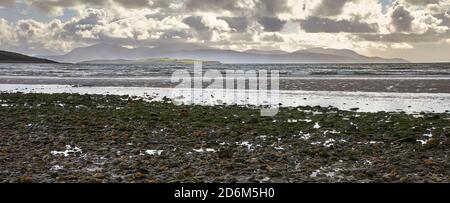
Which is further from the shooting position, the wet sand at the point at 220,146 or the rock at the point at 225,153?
the rock at the point at 225,153

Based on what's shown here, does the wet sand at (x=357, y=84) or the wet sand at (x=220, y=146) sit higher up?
the wet sand at (x=357, y=84)

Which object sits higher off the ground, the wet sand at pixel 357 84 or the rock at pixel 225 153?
the wet sand at pixel 357 84

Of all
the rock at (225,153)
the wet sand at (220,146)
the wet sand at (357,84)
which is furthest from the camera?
the wet sand at (357,84)

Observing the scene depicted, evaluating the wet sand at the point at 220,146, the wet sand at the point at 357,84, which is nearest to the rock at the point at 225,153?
the wet sand at the point at 220,146

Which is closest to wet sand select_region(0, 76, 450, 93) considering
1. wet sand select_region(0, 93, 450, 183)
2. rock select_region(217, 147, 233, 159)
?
wet sand select_region(0, 93, 450, 183)

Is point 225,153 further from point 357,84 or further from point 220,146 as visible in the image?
point 357,84

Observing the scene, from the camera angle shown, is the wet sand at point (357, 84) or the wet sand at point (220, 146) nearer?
the wet sand at point (220, 146)

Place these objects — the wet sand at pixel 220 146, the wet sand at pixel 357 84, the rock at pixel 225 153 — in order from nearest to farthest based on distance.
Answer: the wet sand at pixel 220 146 < the rock at pixel 225 153 < the wet sand at pixel 357 84

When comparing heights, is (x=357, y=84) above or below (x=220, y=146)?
above

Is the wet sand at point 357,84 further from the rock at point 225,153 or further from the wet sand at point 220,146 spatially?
the rock at point 225,153

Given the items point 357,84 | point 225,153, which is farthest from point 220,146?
point 357,84
